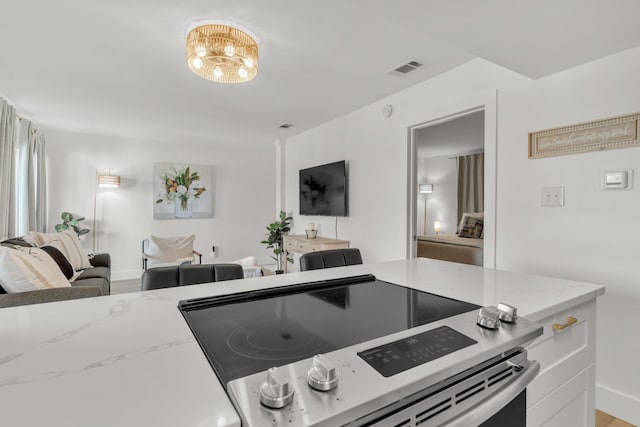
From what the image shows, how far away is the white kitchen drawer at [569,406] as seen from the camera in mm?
1063

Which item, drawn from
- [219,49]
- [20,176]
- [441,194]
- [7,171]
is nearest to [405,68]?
[219,49]

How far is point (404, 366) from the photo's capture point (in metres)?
0.64

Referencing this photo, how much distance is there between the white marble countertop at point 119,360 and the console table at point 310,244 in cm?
275

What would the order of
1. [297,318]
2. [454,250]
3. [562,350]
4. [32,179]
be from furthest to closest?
[32,179] < [454,250] < [562,350] < [297,318]

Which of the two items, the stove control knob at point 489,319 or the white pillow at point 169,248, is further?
the white pillow at point 169,248

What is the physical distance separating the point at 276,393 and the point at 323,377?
0.29 ft

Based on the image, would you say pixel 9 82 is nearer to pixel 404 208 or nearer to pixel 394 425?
pixel 404 208

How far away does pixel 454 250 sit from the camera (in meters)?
3.89

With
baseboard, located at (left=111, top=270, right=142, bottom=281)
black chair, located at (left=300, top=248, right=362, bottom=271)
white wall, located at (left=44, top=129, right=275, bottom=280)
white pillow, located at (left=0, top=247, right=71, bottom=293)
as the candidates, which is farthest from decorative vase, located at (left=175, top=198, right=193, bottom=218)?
black chair, located at (left=300, top=248, right=362, bottom=271)

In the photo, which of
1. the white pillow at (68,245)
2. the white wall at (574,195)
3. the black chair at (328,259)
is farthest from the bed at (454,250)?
the white pillow at (68,245)

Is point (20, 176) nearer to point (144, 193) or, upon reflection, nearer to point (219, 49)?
point (144, 193)

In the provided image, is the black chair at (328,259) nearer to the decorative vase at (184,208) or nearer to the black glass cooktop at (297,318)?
the black glass cooktop at (297,318)

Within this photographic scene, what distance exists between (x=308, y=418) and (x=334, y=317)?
487 mm

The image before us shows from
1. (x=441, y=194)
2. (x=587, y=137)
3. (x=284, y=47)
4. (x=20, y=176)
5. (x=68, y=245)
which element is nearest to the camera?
(x=587, y=137)
